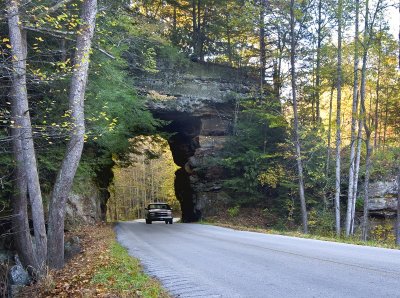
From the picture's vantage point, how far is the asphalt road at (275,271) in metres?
5.27

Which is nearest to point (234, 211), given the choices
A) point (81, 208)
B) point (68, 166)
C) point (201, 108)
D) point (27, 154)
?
point (201, 108)

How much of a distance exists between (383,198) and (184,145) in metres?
16.5

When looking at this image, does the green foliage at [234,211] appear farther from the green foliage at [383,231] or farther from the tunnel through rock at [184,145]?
the green foliage at [383,231]

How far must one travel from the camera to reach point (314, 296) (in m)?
4.90

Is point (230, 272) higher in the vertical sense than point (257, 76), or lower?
lower

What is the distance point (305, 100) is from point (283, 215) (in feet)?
27.1

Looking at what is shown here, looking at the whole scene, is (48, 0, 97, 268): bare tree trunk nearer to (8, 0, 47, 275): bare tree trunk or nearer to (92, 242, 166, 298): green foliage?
(8, 0, 47, 275): bare tree trunk

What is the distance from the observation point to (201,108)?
29234 millimetres

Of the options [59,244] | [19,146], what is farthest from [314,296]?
[19,146]

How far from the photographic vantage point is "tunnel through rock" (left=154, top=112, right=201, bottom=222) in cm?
2971

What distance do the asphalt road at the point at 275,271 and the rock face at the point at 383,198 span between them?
14658 millimetres

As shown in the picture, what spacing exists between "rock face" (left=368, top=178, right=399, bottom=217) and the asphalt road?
1466cm

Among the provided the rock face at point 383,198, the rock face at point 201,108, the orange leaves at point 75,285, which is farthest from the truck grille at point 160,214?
the orange leaves at point 75,285

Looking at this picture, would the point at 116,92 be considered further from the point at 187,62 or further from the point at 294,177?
the point at 187,62
